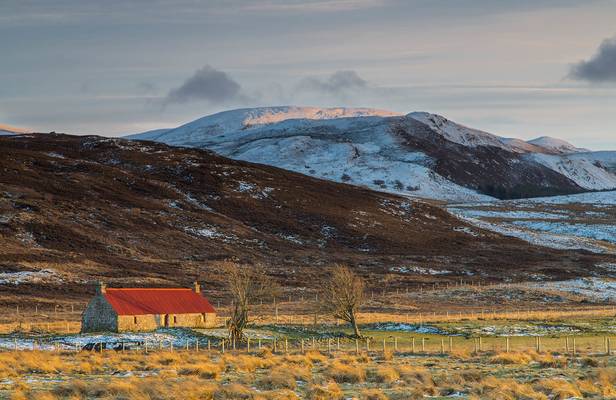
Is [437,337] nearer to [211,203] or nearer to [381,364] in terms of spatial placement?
[381,364]

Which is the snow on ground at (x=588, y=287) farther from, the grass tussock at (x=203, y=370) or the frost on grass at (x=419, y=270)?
the grass tussock at (x=203, y=370)

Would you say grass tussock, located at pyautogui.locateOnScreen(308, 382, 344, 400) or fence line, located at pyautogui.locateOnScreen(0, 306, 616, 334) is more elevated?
grass tussock, located at pyautogui.locateOnScreen(308, 382, 344, 400)

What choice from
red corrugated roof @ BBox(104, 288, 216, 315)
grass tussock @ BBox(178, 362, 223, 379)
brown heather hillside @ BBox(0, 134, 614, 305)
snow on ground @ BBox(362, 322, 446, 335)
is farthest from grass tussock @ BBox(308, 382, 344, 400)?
brown heather hillside @ BBox(0, 134, 614, 305)

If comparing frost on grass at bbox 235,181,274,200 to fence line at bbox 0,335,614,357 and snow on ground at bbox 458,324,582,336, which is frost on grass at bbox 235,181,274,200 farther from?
fence line at bbox 0,335,614,357

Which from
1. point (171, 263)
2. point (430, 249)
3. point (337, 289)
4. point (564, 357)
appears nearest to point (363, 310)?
point (337, 289)

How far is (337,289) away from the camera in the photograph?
62.7 meters

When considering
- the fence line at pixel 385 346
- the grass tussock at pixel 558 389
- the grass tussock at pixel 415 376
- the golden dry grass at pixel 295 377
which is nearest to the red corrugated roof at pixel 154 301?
the fence line at pixel 385 346

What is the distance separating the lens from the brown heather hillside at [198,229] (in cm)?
11044

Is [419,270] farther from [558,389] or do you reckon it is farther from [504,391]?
[504,391]

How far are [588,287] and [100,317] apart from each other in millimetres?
69182

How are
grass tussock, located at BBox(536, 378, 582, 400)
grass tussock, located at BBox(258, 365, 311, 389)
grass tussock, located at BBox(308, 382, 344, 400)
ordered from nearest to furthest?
grass tussock, located at BBox(308, 382, 344, 400), grass tussock, located at BBox(536, 378, 582, 400), grass tussock, located at BBox(258, 365, 311, 389)

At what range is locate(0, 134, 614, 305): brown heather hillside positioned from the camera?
11044cm

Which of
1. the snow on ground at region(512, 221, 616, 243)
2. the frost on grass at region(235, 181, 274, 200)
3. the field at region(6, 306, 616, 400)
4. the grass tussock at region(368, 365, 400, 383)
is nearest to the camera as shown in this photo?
the field at region(6, 306, 616, 400)

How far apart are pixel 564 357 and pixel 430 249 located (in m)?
103
